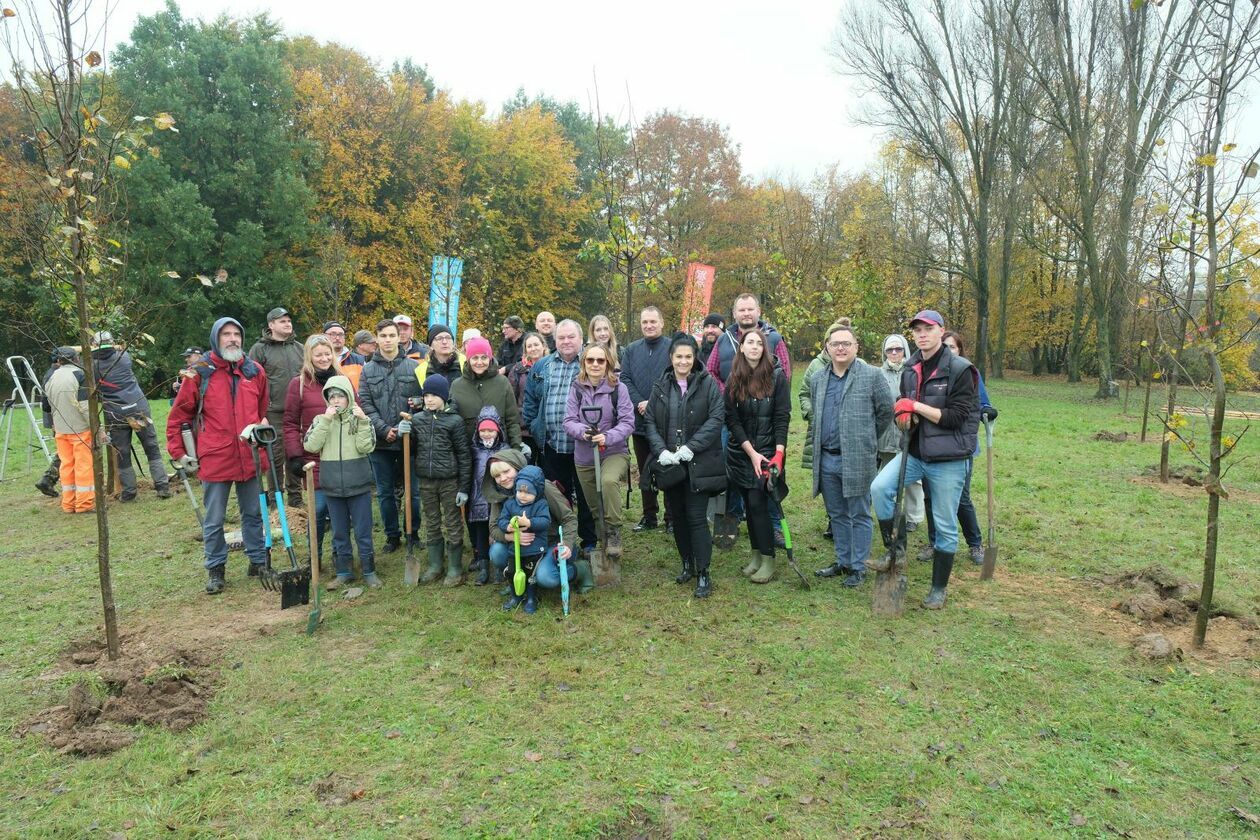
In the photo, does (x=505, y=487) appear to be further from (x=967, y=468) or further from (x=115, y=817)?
(x=967, y=468)

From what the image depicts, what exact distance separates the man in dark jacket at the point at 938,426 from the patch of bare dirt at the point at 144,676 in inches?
186

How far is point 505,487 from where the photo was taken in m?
5.59

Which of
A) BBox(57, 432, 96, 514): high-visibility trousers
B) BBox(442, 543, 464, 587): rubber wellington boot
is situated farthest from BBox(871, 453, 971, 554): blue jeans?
BBox(57, 432, 96, 514): high-visibility trousers

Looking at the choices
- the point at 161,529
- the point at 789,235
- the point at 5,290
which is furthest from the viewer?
the point at 789,235

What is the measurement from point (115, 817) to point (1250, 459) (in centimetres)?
1495

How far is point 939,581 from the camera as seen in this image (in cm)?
543

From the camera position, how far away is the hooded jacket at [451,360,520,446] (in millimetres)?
6176

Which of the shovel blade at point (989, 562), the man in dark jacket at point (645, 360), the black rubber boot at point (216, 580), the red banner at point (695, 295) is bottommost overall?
the black rubber boot at point (216, 580)

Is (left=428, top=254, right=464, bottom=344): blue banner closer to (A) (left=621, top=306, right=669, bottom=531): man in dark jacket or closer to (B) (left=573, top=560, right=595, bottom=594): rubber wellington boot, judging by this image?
(A) (left=621, top=306, right=669, bottom=531): man in dark jacket

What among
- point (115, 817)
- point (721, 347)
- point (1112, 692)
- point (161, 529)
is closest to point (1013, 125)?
point (721, 347)

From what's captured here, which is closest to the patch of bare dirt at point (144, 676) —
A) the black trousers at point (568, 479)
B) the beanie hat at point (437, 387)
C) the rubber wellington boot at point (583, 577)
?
the beanie hat at point (437, 387)

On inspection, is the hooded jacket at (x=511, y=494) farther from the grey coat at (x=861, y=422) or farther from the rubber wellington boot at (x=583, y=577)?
the grey coat at (x=861, y=422)

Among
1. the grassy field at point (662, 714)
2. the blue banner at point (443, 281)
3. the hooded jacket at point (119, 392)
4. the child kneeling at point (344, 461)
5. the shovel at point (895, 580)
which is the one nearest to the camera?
the grassy field at point (662, 714)

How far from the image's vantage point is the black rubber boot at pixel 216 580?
598 cm
